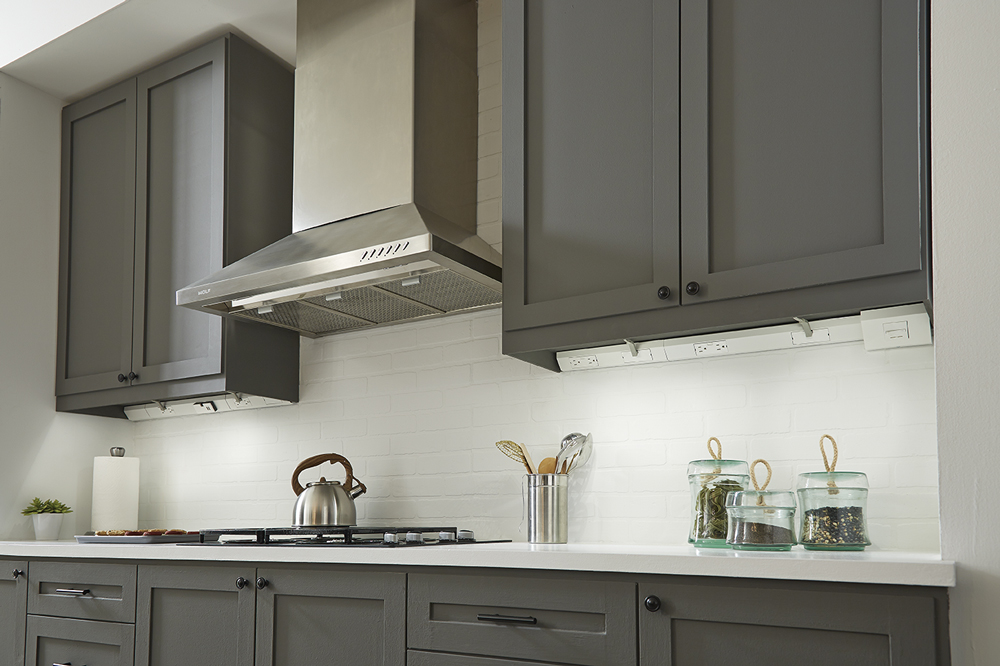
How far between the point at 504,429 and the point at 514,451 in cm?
17

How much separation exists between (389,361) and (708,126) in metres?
1.43

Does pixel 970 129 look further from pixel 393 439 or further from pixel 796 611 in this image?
pixel 393 439

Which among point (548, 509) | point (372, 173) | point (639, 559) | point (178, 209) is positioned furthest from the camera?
point (178, 209)

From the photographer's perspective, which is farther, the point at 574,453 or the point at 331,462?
the point at 331,462

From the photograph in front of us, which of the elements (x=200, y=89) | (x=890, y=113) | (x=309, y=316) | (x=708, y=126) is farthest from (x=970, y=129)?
(x=200, y=89)

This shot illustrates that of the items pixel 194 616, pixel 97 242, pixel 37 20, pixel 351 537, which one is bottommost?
pixel 194 616

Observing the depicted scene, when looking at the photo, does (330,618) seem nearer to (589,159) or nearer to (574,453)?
(574,453)

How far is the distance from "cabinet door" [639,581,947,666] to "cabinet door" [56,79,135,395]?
2388 millimetres

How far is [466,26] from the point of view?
2.98 m

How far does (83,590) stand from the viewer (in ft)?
8.89

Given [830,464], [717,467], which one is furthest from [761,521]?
[830,464]

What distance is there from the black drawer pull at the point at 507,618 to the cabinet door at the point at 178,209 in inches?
59.9

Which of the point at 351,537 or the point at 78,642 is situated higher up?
the point at 351,537

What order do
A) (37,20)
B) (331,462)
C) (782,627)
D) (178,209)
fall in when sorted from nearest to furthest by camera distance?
(782,627), (331,462), (178,209), (37,20)
